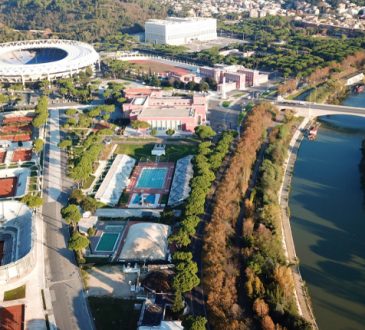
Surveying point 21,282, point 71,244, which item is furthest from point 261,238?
point 21,282

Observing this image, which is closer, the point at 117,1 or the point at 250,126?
the point at 250,126

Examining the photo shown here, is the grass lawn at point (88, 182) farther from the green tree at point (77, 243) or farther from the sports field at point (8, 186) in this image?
the green tree at point (77, 243)

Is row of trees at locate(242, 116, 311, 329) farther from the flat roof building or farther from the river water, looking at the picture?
the flat roof building

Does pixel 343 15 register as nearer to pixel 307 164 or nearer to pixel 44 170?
pixel 307 164

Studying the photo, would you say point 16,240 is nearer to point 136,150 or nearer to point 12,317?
point 12,317

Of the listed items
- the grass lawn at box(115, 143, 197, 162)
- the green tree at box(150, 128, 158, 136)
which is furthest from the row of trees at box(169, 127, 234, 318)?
the green tree at box(150, 128, 158, 136)

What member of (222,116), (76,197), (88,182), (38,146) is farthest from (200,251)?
(222,116)

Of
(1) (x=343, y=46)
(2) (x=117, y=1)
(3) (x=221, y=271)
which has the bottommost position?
(3) (x=221, y=271)
